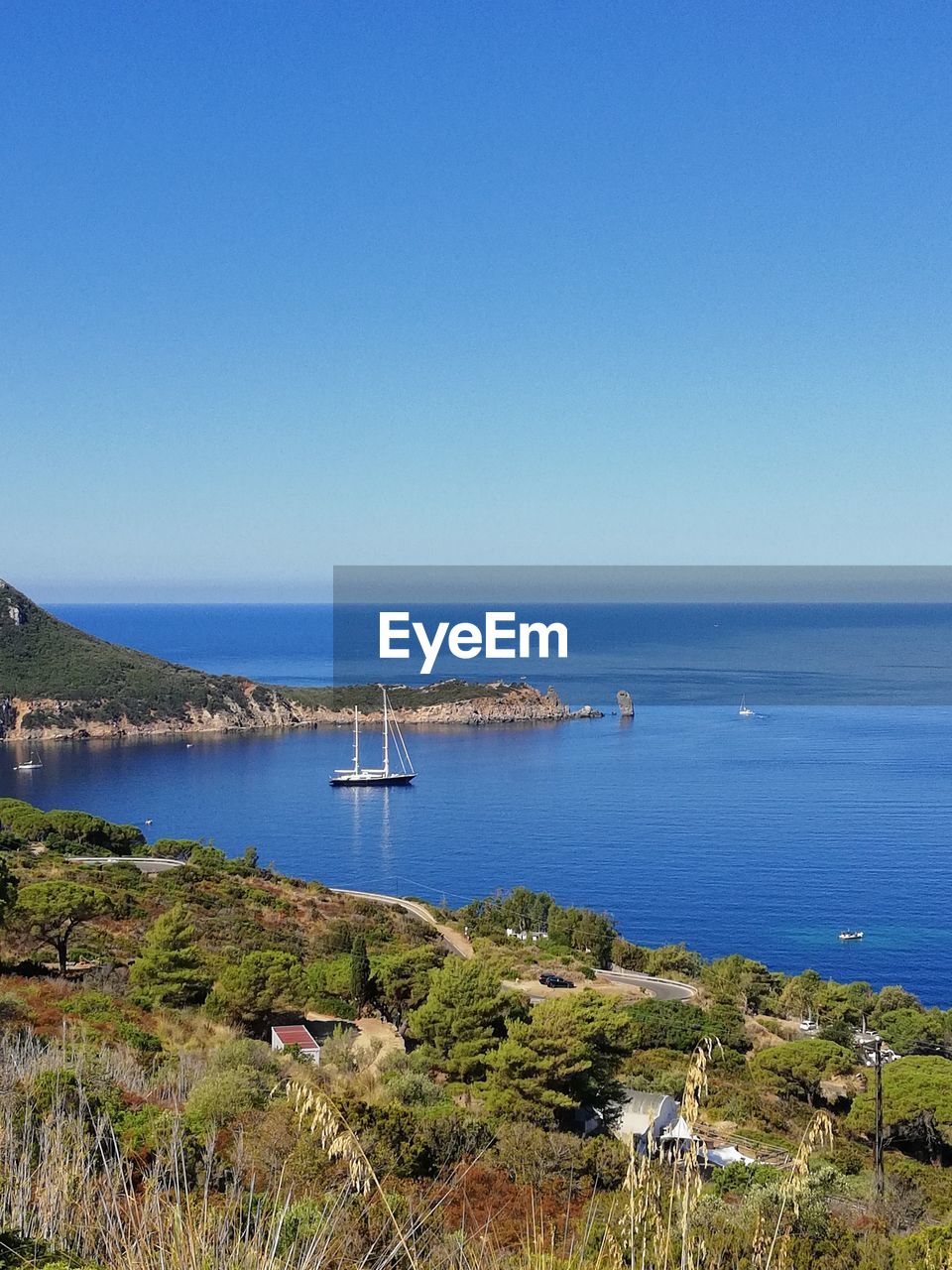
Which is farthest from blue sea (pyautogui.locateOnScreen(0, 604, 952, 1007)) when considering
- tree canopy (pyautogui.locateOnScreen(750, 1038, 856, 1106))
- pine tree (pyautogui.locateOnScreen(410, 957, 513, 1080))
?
pine tree (pyautogui.locateOnScreen(410, 957, 513, 1080))

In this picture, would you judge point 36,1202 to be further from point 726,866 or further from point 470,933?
point 726,866

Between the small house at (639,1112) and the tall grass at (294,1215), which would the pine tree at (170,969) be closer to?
the small house at (639,1112)

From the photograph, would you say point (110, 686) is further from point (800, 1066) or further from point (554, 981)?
point (800, 1066)

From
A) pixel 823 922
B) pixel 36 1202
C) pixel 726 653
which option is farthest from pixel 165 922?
pixel 726 653

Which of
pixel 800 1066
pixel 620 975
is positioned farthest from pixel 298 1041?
pixel 620 975

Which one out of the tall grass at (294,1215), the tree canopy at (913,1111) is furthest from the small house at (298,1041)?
the tree canopy at (913,1111)

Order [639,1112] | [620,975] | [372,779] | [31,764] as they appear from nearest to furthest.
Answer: [639,1112] → [620,975] → [372,779] → [31,764]
